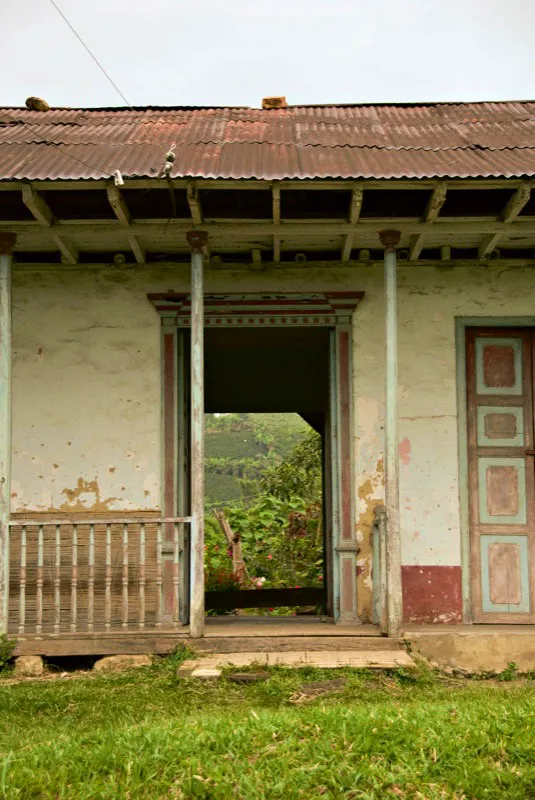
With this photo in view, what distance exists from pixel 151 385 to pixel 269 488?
8984mm

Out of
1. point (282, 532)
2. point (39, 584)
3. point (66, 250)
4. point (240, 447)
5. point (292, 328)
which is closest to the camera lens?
point (39, 584)

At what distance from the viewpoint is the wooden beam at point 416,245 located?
21.3 ft

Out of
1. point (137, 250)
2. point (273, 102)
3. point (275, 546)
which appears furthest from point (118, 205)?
point (275, 546)

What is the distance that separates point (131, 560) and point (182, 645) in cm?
98

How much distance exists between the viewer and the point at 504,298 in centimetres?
696

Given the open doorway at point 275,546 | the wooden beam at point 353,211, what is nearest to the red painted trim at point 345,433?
the wooden beam at point 353,211

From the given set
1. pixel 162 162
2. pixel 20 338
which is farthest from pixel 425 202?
pixel 20 338

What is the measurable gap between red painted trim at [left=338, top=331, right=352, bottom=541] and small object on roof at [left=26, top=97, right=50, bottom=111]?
13.2 feet

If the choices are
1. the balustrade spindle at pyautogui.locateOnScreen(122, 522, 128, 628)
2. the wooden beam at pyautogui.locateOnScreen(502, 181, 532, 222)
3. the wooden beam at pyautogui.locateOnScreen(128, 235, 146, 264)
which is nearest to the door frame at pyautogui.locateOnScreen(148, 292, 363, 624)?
the wooden beam at pyautogui.locateOnScreen(128, 235, 146, 264)

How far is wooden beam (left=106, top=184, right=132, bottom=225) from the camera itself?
18.5 ft

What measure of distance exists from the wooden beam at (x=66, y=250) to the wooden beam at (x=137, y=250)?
0.49 metres

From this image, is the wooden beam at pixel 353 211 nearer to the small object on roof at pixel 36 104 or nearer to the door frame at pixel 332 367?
the door frame at pixel 332 367

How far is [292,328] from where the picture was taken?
24.0 ft

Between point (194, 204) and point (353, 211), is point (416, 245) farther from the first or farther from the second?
point (194, 204)
